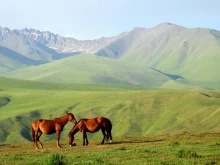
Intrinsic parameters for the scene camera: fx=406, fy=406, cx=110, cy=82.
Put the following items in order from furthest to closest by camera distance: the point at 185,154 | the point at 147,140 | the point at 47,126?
1. the point at 147,140
2. the point at 47,126
3. the point at 185,154

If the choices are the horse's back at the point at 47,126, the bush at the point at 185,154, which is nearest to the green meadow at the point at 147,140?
the bush at the point at 185,154

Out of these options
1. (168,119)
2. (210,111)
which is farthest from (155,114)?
(210,111)

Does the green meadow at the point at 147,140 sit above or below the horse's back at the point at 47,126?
below

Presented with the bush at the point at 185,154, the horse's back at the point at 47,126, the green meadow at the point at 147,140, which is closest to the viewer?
the bush at the point at 185,154

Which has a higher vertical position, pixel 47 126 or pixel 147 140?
pixel 47 126

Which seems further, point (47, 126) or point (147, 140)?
point (147, 140)

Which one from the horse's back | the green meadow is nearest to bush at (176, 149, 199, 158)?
the green meadow

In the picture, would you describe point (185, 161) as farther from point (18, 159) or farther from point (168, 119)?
point (168, 119)

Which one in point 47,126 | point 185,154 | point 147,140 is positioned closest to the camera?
point 185,154

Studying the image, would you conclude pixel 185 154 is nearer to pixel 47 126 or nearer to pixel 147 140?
pixel 147 140

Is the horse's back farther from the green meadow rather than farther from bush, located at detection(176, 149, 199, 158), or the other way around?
bush, located at detection(176, 149, 199, 158)

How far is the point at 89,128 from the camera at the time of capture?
110ft

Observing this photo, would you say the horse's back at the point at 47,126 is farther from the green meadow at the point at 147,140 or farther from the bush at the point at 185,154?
the bush at the point at 185,154

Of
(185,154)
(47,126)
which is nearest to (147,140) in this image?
(47,126)
